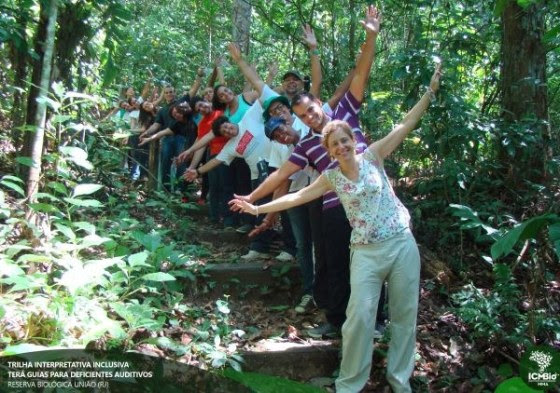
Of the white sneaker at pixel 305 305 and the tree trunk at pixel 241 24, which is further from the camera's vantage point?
the tree trunk at pixel 241 24

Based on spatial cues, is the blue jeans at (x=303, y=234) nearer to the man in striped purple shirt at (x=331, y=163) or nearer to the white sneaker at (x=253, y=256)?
the man in striped purple shirt at (x=331, y=163)

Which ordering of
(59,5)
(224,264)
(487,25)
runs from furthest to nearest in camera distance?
(487,25) < (224,264) < (59,5)

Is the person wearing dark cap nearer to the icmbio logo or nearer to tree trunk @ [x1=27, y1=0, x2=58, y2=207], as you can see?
the icmbio logo

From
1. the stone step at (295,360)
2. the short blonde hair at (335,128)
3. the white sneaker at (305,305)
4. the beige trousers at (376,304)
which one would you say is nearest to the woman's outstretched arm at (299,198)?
the short blonde hair at (335,128)

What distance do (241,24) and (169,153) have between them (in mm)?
3038

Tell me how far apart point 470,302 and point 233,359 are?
6.53 ft

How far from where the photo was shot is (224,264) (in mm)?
5469

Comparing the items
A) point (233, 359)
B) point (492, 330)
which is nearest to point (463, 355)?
point (492, 330)

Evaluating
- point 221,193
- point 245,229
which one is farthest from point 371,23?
point 221,193

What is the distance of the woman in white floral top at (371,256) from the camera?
11.5 ft

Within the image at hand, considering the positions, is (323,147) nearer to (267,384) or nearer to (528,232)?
(528,232)

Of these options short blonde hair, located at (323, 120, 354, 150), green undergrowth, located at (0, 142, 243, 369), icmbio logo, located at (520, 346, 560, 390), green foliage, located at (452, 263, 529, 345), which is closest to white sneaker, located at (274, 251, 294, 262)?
green undergrowth, located at (0, 142, 243, 369)

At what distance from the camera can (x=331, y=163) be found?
394cm

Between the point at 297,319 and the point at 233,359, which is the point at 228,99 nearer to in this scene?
the point at 297,319
